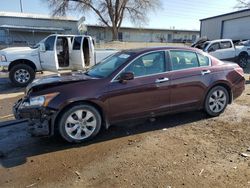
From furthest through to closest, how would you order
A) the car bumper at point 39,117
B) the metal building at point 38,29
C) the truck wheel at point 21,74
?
1. the metal building at point 38,29
2. the truck wheel at point 21,74
3. the car bumper at point 39,117

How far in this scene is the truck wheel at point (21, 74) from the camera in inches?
408

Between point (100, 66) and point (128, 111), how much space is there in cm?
129

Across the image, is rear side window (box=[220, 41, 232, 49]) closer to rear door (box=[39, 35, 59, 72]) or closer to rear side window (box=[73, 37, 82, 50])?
rear side window (box=[73, 37, 82, 50])

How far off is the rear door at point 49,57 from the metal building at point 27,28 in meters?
28.4

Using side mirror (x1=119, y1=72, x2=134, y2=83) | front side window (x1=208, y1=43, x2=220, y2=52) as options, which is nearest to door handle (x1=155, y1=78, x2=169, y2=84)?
side mirror (x1=119, y1=72, x2=134, y2=83)

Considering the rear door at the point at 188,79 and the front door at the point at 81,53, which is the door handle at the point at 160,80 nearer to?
the rear door at the point at 188,79

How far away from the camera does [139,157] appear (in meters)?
4.12

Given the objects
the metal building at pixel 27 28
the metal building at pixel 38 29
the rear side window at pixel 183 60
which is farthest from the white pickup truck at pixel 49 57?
the metal building at pixel 27 28

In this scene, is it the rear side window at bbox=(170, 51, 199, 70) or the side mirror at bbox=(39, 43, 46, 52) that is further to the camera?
the side mirror at bbox=(39, 43, 46, 52)

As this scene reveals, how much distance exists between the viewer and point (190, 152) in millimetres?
4242

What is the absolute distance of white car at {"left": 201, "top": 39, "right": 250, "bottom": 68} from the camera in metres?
14.4

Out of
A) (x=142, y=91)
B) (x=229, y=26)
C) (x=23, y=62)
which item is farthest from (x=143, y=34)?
(x=142, y=91)

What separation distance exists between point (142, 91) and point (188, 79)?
111 cm

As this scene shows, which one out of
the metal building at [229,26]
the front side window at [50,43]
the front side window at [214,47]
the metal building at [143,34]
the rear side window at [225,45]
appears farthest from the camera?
the metal building at [143,34]
